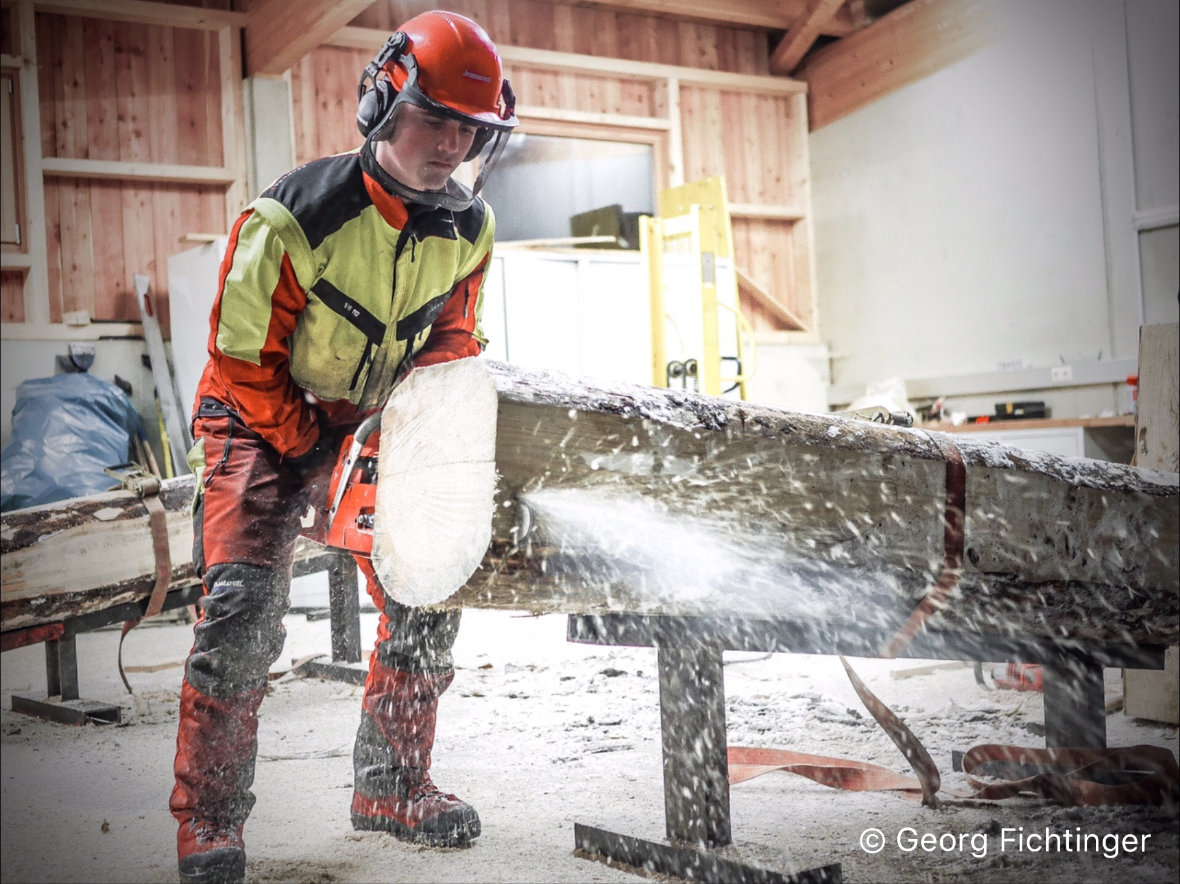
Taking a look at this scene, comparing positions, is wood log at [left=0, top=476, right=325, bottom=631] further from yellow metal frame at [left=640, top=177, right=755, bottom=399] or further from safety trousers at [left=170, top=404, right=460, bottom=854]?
yellow metal frame at [left=640, top=177, right=755, bottom=399]

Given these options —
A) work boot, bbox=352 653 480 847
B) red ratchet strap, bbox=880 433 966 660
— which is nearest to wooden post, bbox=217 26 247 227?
work boot, bbox=352 653 480 847

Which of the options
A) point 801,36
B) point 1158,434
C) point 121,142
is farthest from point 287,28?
point 1158,434

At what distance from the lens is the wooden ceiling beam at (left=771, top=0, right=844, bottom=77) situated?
29.4ft

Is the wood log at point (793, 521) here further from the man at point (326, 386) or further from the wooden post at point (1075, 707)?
the man at point (326, 386)

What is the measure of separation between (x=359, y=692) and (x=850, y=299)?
680 cm

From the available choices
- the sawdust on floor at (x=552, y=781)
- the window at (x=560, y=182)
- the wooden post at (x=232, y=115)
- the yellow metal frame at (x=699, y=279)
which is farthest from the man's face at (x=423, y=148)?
the window at (x=560, y=182)

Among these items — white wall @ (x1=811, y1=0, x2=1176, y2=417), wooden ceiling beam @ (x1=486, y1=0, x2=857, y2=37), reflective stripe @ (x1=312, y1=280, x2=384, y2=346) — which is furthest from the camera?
wooden ceiling beam @ (x1=486, y1=0, x2=857, y2=37)

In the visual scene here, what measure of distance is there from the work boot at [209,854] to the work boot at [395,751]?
342 mm

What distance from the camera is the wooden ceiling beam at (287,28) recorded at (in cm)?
649

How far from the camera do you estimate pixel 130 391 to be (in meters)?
6.91

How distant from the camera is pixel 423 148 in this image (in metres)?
2.12

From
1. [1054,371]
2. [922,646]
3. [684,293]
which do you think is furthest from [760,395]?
[922,646]

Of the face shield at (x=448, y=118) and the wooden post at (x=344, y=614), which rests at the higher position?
the face shield at (x=448, y=118)

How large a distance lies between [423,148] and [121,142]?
19.6ft
